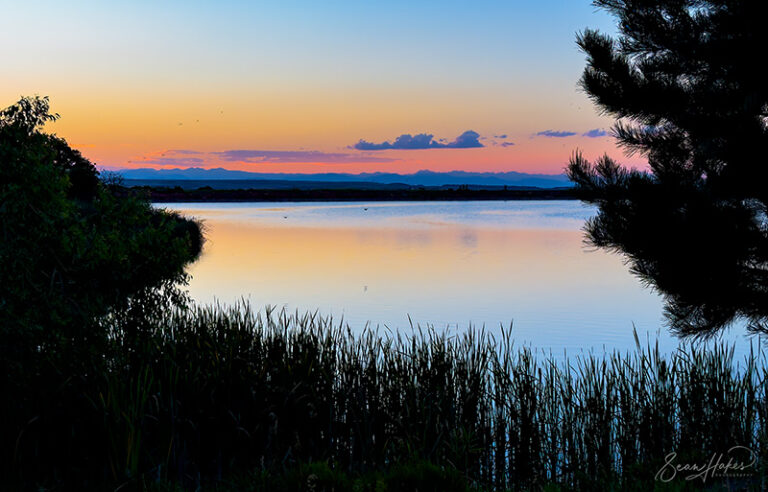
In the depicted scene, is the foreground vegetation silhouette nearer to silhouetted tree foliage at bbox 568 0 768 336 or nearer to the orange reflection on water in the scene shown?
silhouetted tree foliage at bbox 568 0 768 336

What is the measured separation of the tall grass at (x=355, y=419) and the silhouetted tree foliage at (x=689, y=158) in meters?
1.44

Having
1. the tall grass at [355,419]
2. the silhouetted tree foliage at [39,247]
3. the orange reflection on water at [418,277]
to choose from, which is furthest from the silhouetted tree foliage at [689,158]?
the orange reflection on water at [418,277]

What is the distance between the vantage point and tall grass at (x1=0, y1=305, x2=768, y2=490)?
983 cm

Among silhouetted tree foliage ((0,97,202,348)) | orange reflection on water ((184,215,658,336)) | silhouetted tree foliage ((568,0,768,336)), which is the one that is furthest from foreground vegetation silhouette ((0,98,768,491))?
orange reflection on water ((184,215,658,336))

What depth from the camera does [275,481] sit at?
8.50m

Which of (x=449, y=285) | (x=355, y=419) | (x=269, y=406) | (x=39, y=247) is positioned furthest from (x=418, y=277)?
(x=39, y=247)

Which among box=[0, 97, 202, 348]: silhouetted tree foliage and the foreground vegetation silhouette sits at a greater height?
box=[0, 97, 202, 348]: silhouetted tree foliage

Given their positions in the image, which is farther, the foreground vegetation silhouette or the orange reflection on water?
the orange reflection on water

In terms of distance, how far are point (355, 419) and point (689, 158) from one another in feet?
26.3

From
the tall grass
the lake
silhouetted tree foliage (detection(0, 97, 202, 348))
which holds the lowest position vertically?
the lake

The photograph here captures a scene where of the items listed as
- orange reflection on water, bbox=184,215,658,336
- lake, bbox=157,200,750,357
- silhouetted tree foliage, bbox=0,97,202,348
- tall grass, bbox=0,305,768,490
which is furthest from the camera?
orange reflection on water, bbox=184,215,658,336

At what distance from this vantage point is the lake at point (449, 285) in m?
26.5

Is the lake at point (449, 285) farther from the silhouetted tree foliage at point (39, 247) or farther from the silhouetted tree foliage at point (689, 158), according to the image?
the silhouetted tree foliage at point (39, 247)

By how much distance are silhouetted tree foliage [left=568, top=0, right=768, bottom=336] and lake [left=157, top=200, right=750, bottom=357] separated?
288cm
